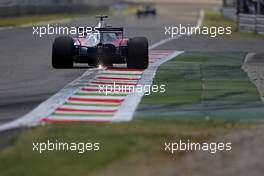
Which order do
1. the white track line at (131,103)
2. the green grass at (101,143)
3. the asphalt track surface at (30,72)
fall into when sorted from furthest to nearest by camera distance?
the asphalt track surface at (30,72)
the white track line at (131,103)
the green grass at (101,143)

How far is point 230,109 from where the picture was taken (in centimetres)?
1181

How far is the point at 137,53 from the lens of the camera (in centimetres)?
1705

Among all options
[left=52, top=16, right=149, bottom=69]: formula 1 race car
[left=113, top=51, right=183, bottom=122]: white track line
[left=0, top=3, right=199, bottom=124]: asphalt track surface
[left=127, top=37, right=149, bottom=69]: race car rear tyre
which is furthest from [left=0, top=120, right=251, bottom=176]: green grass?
[left=127, top=37, right=149, bottom=69]: race car rear tyre

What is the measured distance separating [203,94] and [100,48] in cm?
390

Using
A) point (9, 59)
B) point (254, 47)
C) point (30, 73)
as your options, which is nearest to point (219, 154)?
point (30, 73)

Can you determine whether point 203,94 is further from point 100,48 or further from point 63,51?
point 63,51

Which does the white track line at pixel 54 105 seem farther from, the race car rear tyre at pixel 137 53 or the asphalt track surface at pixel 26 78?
the race car rear tyre at pixel 137 53

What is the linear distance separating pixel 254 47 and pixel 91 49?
45.0ft

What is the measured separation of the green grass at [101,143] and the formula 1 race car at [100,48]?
649 cm

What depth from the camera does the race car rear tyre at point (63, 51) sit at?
1669cm

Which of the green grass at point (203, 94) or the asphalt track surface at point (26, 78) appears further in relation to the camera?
the asphalt track surface at point (26, 78)

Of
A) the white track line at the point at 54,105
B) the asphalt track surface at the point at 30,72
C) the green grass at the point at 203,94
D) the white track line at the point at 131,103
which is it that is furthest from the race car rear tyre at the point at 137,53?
the asphalt track surface at the point at 30,72

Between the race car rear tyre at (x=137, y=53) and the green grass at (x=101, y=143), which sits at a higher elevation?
the green grass at (x=101, y=143)

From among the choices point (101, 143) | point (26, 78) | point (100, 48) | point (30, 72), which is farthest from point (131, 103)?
point (30, 72)
